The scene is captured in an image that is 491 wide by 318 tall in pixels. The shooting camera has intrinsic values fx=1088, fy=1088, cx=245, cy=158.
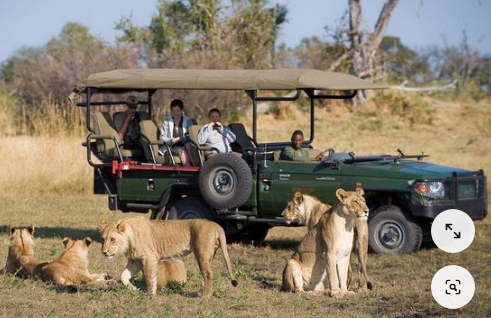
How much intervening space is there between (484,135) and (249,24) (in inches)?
321

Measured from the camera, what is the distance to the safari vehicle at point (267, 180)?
1235cm

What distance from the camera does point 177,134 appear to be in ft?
44.2

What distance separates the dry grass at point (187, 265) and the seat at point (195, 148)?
3.85ft

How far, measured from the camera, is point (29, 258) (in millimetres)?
10812

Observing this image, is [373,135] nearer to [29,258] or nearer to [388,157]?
[388,157]

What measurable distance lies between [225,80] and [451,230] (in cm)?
312

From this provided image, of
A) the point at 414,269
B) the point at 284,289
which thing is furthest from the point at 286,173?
the point at 284,289

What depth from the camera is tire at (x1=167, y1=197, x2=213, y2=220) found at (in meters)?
13.0

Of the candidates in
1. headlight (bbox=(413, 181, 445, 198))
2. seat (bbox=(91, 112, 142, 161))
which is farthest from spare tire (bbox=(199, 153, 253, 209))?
Result: headlight (bbox=(413, 181, 445, 198))

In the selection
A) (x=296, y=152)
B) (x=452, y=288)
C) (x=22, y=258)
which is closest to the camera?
(x=452, y=288)

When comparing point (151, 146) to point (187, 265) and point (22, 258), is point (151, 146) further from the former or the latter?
point (22, 258)

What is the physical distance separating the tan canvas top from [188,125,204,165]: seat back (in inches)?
22.6

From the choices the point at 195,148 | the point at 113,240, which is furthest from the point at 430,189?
the point at 113,240

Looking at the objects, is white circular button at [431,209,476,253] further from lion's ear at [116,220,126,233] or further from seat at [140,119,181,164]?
lion's ear at [116,220,126,233]
